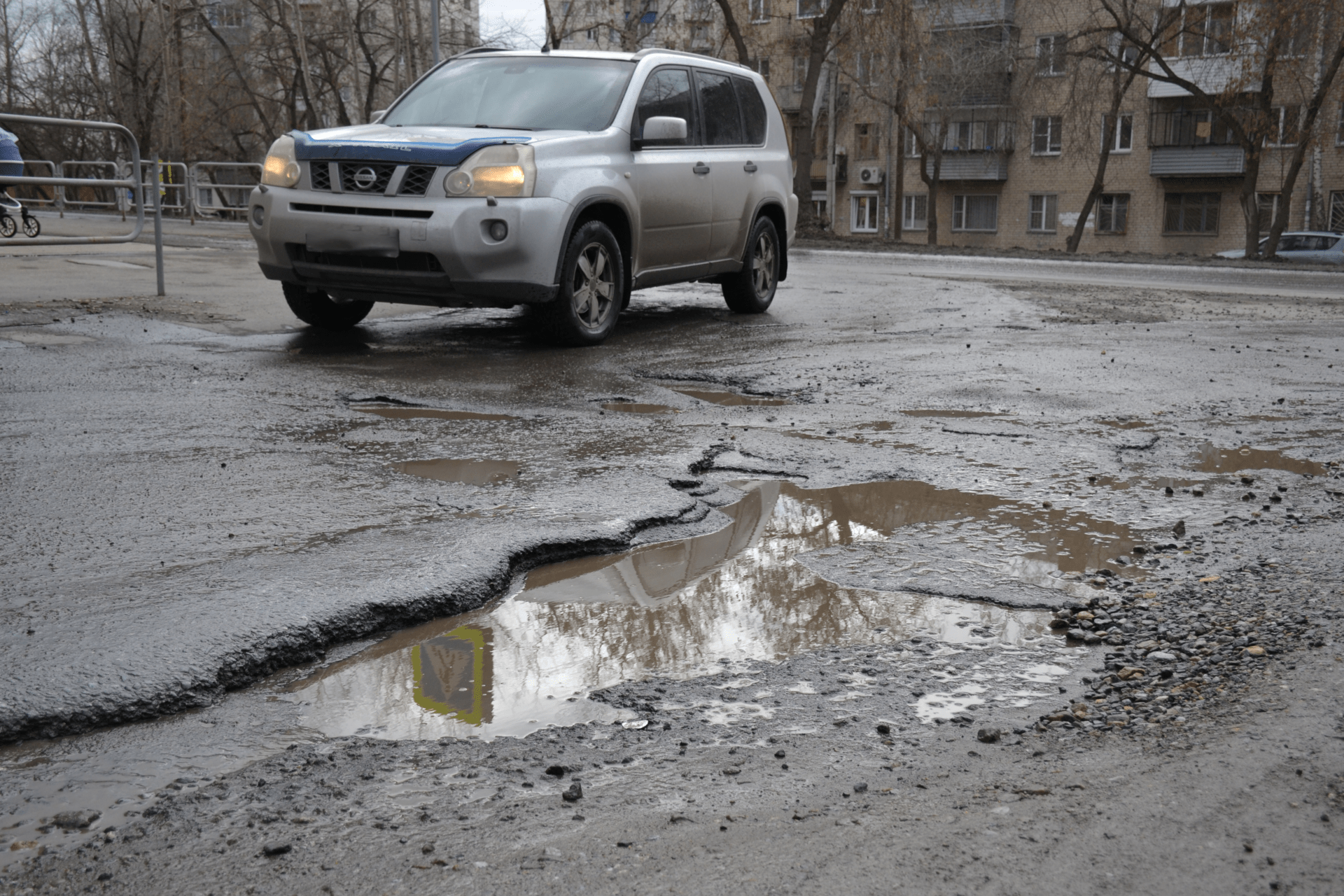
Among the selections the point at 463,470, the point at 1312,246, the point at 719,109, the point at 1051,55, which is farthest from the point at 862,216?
the point at 463,470

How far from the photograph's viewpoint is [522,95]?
8.56 meters

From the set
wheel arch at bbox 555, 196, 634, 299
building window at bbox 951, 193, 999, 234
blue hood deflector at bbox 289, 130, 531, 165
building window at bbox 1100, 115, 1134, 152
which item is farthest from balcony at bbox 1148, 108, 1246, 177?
blue hood deflector at bbox 289, 130, 531, 165

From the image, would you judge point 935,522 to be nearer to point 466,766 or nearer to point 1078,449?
point 1078,449

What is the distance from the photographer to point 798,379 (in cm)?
712

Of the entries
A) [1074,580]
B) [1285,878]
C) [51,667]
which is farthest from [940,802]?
[51,667]

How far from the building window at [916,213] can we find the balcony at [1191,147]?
10060 millimetres

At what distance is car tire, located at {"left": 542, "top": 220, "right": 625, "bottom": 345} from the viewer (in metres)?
7.95

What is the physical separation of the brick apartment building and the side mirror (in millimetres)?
35762

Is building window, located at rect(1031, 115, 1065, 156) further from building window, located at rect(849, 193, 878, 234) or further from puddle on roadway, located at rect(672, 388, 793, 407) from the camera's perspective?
puddle on roadway, located at rect(672, 388, 793, 407)

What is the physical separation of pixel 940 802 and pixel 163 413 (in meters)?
4.48

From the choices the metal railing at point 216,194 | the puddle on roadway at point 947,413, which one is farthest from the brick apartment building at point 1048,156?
the puddle on roadway at point 947,413

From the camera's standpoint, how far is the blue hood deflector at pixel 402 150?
24.5 ft

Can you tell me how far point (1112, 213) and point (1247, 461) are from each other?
4981 centimetres

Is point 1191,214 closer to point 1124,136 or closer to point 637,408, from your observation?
point 1124,136
